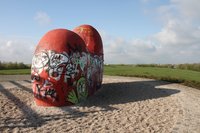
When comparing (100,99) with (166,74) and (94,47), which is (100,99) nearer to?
(94,47)

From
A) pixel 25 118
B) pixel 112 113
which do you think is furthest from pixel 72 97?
pixel 25 118

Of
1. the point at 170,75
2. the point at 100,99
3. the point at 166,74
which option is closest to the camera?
the point at 100,99

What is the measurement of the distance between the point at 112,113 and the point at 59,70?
10.5 feet

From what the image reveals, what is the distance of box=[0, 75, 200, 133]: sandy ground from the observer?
485 inches

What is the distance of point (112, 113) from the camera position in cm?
1456

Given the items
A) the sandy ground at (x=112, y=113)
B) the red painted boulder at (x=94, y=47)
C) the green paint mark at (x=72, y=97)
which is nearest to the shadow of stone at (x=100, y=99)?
the sandy ground at (x=112, y=113)

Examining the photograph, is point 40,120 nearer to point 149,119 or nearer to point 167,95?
point 149,119

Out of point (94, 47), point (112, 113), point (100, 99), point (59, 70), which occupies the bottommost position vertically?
point (112, 113)

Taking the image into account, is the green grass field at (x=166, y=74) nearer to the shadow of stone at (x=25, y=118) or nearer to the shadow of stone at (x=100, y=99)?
the shadow of stone at (x=100, y=99)

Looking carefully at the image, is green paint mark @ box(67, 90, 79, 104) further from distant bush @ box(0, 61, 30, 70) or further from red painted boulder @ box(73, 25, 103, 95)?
distant bush @ box(0, 61, 30, 70)

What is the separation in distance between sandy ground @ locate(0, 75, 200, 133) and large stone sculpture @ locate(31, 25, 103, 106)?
0.55m

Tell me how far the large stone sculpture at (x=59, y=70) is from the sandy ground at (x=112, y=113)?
1.79 ft

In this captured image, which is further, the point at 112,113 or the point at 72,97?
the point at 72,97

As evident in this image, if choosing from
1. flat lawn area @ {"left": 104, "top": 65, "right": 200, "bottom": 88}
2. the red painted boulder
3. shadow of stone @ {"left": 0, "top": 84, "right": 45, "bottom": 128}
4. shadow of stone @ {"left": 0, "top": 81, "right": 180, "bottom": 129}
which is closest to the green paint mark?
shadow of stone @ {"left": 0, "top": 81, "right": 180, "bottom": 129}
